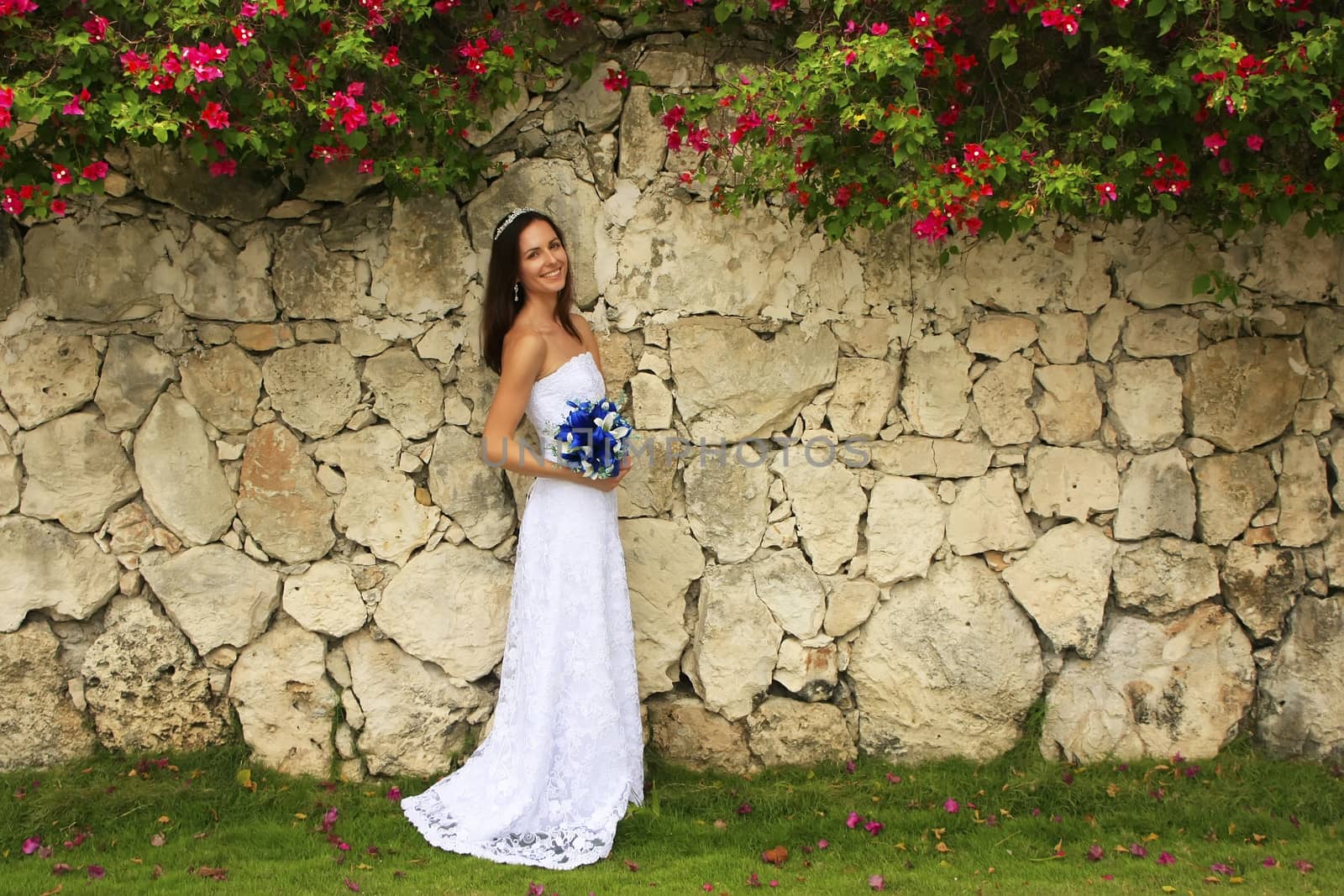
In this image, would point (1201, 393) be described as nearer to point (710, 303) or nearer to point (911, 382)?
point (911, 382)

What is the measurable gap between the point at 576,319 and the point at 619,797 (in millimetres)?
1651

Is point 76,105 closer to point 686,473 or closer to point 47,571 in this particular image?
point 47,571

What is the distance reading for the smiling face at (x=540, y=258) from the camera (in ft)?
11.7

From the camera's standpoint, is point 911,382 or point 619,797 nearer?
point 619,797

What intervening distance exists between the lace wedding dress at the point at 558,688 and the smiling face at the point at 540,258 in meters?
0.27

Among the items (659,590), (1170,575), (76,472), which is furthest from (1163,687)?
(76,472)

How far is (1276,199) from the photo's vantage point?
3.32 m

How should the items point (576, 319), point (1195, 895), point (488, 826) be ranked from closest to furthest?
point (1195, 895) → point (488, 826) → point (576, 319)

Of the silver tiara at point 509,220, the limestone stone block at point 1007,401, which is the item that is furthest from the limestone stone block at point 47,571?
the limestone stone block at point 1007,401

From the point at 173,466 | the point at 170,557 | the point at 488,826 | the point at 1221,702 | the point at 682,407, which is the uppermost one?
the point at 682,407

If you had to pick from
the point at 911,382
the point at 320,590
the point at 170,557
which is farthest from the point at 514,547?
the point at 911,382

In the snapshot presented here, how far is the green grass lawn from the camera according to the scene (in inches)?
130

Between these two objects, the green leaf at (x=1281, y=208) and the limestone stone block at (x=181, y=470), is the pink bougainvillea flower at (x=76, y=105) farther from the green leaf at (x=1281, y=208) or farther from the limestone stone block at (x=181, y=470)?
the green leaf at (x=1281, y=208)

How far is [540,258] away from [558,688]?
1.44m
